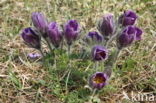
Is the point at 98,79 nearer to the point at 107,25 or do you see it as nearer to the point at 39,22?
the point at 107,25

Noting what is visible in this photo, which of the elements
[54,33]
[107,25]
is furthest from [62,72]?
[107,25]

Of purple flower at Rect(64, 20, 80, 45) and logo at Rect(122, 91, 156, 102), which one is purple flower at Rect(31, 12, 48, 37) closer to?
purple flower at Rect(64, 20, 80, 45)

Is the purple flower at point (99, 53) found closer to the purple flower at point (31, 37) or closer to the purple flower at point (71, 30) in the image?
the purple flower at point (71, 30)

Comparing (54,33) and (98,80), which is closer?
(98,80)

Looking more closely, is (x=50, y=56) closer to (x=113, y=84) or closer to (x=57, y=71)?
(x=57, y=71)

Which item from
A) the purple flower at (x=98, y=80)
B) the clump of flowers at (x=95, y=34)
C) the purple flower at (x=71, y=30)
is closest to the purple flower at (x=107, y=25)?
the clump of flowers at (x=95, y=34)

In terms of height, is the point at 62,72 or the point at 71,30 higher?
the point at 71,30

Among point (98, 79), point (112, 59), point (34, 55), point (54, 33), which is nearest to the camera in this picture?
point (98, 79)
